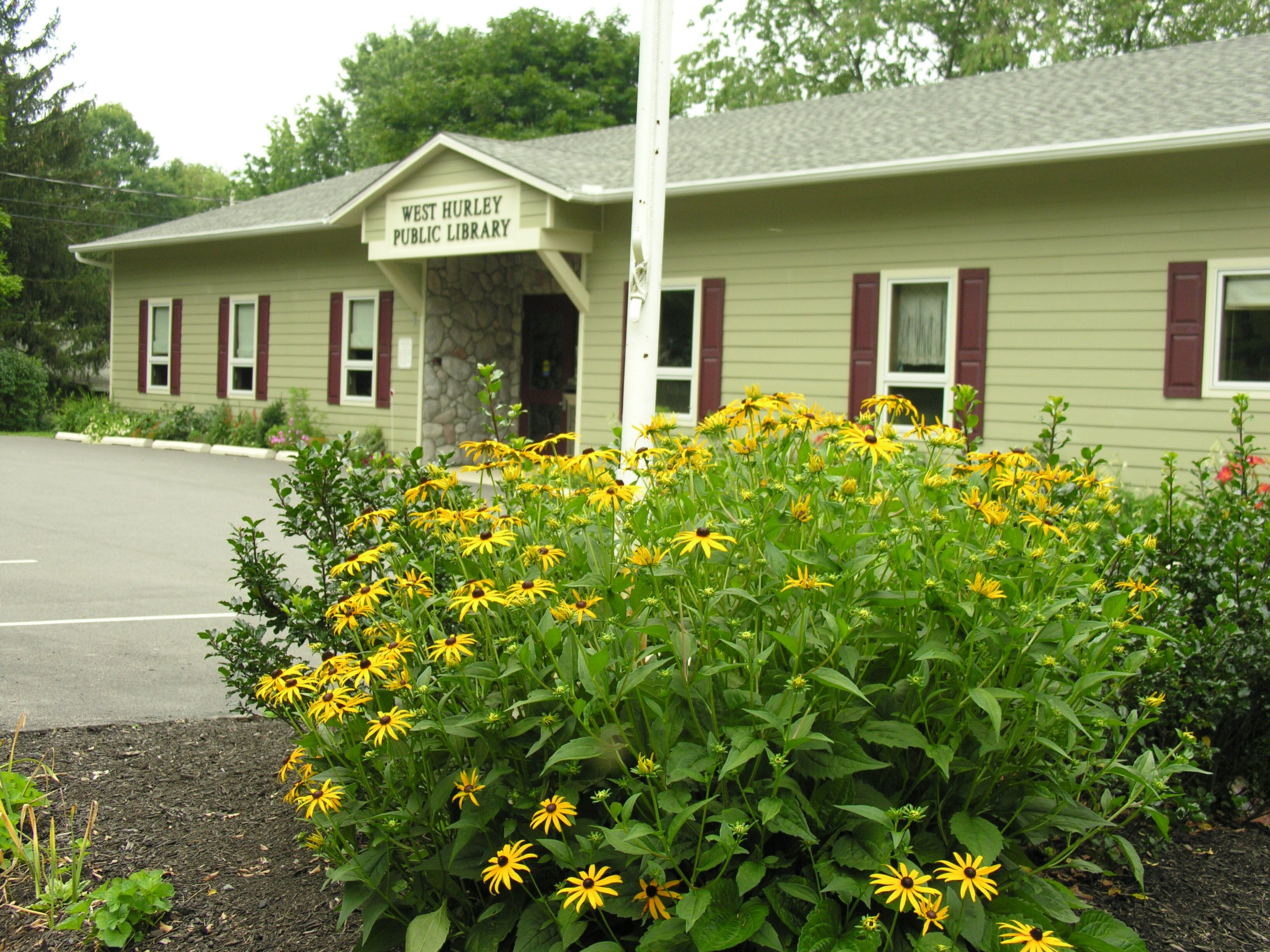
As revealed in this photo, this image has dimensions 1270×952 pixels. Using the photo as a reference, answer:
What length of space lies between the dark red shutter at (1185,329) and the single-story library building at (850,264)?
0.7 inches

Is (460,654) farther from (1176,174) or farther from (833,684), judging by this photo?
(1176,174)

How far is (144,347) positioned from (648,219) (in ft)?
63.5

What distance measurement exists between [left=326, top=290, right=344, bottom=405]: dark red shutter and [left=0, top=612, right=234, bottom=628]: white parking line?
11.0 metres

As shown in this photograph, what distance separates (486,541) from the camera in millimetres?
2533

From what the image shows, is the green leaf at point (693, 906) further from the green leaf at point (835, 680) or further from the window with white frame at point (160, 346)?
the window with white frame at point (160, 346)

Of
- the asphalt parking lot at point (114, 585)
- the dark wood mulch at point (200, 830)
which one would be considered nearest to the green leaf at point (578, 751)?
the dark wood mulch at point (200, 830)

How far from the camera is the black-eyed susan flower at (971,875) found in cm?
204

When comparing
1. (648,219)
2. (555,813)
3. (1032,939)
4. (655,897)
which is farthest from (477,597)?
(648,219)

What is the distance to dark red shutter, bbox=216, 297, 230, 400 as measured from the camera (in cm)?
1994

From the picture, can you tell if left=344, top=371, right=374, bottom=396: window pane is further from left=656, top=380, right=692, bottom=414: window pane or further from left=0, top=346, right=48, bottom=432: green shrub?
left=0, top=346, right=48, bottom=432: green shrub

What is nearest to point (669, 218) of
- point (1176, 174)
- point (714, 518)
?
point (1176, 174)

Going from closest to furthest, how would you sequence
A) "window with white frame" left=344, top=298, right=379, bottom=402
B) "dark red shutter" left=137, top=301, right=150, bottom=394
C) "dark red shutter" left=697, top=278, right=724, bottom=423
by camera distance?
"dark red shutter" left=697, top=278, right=724, bottom=423 → "window with white frame" left=344, top=298, right=379, bottom=402 → "dark red shutter" left=137, top=301, right=150, bottom=394

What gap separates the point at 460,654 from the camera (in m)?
2.55

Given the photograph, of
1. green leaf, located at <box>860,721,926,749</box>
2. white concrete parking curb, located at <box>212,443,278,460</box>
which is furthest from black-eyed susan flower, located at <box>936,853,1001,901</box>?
white concrete parking curb, located at <box>212,443,278,460</box>
